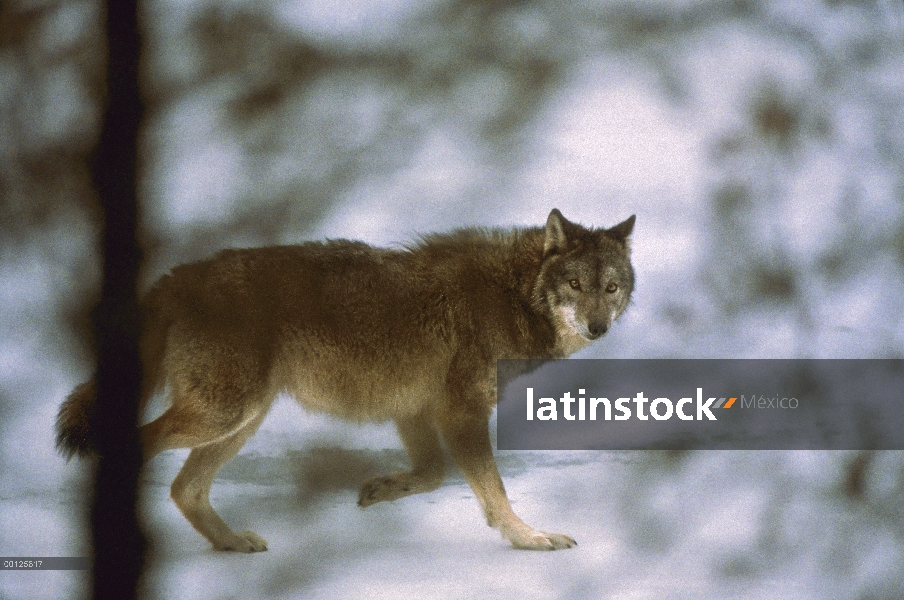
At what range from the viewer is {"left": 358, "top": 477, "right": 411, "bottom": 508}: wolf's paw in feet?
4.63

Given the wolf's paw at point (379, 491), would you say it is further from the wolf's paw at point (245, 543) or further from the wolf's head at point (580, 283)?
the wolf's head at point (580, 283)

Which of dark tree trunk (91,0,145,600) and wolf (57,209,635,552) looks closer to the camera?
dark tree trunk (91,0,145,600)

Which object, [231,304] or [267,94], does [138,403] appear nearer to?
[231,304]

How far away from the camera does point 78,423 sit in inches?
45.8

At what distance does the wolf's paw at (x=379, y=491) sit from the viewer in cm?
141

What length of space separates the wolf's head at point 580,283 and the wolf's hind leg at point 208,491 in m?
1.28

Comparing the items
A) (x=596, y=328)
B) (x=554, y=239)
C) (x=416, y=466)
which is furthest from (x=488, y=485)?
(x=554, y=239)

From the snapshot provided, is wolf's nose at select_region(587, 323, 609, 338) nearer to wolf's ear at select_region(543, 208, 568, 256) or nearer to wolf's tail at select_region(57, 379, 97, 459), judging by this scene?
wolf's ear at select_region(543, 208, 568, 256)

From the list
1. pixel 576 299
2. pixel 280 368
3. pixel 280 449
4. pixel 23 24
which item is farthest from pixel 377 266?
pixel 23 24

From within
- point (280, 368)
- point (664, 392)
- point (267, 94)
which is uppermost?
point (280, 368)

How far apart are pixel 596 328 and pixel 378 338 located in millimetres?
859

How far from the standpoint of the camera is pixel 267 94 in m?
0.97

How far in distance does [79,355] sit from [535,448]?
40.0 inches

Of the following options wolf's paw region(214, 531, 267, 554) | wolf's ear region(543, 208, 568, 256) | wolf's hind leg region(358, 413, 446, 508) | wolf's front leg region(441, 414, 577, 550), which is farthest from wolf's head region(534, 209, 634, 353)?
wolf's paw region(214, 531, 267, 554)
